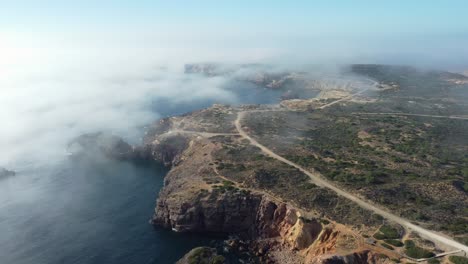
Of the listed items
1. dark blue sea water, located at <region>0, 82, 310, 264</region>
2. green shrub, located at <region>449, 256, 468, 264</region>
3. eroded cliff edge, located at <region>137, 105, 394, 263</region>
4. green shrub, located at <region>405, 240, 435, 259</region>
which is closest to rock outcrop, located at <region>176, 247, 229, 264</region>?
dark blue sea water, located at <region>0, 82, 310, 264</region>

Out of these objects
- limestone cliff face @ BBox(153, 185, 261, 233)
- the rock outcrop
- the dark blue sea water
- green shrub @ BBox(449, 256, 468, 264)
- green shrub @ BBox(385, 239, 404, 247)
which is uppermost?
green shrub @ BBox(449, 256, 468, 264)

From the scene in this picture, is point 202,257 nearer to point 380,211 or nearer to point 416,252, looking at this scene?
point 380,211

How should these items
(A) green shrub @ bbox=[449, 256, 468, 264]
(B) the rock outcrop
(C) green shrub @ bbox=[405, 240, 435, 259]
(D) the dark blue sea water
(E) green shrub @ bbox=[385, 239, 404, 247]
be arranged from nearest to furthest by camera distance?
(A) green shrub @ bbox=[449, 256, 468, 264]
(C) green shrub @ bbox=[405, 240, 435, 259]
(E) green shrub @ bbox=[385, 239, 404, 247]
(B) the rock outcrop
(D) the dark blue sea water

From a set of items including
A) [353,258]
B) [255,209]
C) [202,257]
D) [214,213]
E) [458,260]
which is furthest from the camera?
[214,213]

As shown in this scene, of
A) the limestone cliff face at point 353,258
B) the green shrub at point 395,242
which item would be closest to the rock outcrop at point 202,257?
the limestone cliff face at point 353,258

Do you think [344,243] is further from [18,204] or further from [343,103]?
[343,103]

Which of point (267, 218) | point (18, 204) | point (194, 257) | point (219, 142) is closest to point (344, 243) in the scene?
point (267, 218)

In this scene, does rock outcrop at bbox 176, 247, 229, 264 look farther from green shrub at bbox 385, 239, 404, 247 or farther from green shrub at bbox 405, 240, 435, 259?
green shrub at bbox 405, 240, 435, 259

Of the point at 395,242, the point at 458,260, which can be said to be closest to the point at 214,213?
the point at 395,242

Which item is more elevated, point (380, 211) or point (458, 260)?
point (458, 260)
